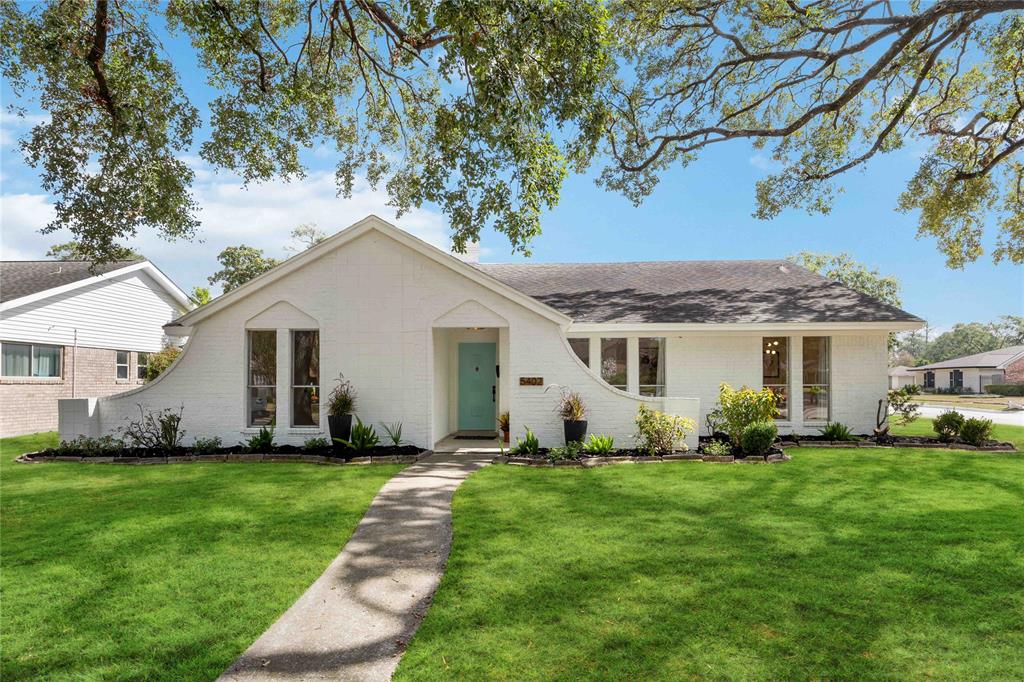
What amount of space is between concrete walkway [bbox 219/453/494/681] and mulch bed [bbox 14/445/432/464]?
3.65 m

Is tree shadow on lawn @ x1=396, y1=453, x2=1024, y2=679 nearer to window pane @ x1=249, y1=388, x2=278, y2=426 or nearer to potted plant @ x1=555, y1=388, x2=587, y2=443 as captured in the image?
potted plant @ x1=555, y1=388, x2=587, y2=443

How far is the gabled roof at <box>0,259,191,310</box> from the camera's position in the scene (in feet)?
55.3

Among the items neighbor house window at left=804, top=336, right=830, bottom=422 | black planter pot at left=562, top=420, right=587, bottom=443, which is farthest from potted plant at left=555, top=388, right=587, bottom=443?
neighbor house window at left=804, top=336, right=830, bottom=422

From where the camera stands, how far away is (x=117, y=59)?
33.6ft

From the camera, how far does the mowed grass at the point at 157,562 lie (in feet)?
13.1

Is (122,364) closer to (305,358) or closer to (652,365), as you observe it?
(305,358)

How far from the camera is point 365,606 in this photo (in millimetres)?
4668

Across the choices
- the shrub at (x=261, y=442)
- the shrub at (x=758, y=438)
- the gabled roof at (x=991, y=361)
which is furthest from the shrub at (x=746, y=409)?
the gabled roof at (x=991, y=361)

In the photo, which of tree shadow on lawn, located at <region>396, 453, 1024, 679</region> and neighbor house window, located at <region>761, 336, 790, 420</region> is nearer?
tree shadow on lawn, located at <region>396, 453, 1024, 679</region>

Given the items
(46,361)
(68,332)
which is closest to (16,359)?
(46,361)

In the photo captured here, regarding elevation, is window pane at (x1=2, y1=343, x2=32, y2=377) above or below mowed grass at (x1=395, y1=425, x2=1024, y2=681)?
above

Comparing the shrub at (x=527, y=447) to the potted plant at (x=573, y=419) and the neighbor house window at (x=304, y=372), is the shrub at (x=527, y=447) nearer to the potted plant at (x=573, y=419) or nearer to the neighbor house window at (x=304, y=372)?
the potted plant at (x=573, y=419)

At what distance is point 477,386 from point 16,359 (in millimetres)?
13783

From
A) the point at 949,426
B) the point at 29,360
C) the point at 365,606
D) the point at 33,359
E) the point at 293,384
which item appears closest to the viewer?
the point at 365,606
